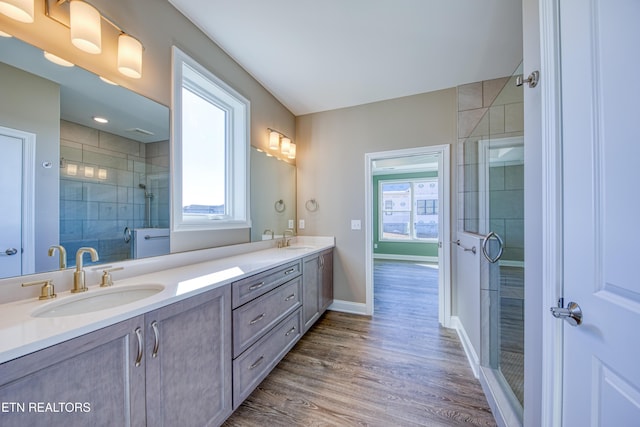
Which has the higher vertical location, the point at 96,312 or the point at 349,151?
A: the point at 349,151

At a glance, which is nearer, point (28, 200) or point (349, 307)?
point (28, 200)

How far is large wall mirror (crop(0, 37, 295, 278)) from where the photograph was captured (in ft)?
3.18

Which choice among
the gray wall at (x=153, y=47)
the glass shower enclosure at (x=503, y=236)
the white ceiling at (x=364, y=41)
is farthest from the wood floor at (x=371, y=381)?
the white ceiling at (x=364, y=41)

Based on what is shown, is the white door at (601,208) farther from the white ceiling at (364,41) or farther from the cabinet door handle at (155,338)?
the cabinet door handle at (155,338)

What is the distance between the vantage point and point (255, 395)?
1.59 metres

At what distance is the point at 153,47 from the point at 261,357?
214 centimetres

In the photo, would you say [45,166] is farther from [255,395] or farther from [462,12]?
[462,12]

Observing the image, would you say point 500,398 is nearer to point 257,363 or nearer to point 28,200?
point 257,363

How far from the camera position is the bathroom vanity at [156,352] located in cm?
67

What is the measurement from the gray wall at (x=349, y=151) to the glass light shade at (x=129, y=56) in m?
2.03

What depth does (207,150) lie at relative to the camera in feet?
6.74

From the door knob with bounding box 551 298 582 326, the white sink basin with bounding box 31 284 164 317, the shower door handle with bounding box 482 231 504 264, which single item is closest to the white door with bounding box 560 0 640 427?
the door knob with bounding box 551 298 582 326

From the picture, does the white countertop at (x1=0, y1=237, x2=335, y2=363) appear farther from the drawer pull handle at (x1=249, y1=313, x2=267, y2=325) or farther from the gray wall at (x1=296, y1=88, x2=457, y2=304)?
the gray wall at (x1=296, y1=88, x2=457, y2=304)

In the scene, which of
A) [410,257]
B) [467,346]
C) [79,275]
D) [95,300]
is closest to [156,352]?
[95,300]
